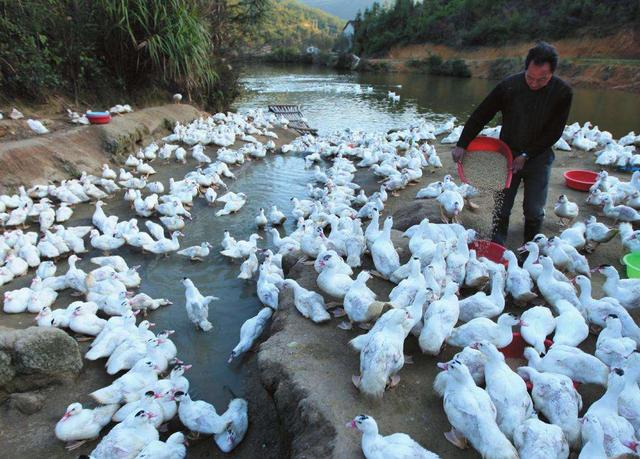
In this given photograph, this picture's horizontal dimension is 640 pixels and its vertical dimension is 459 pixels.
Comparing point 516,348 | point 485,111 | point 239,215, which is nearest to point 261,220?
point 239,215

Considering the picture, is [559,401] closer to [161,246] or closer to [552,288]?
[552,288]

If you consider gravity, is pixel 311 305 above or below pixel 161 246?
above

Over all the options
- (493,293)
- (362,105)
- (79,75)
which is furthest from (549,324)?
(362,105)

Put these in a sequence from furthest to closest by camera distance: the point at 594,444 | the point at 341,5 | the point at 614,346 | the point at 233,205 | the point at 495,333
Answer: the point at 341,5
the point at 233,205
the point at 495,333
the point at 614,346
the point at 594,444

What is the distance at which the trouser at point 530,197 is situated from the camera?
4582 millimetres

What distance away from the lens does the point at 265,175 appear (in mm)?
10078

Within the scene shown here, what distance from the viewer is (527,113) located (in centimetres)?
436

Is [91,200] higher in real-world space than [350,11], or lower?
lower

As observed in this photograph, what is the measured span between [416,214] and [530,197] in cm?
167

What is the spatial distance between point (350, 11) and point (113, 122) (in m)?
178

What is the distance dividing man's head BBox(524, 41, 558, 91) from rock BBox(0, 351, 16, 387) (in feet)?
17.1

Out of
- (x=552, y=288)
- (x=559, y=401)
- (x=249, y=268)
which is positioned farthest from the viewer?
(x=249, y=268)

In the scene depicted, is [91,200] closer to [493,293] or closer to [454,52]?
[493,293]

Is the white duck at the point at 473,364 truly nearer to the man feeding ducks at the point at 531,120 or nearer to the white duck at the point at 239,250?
the man feeding ducks at the point at 531,120
